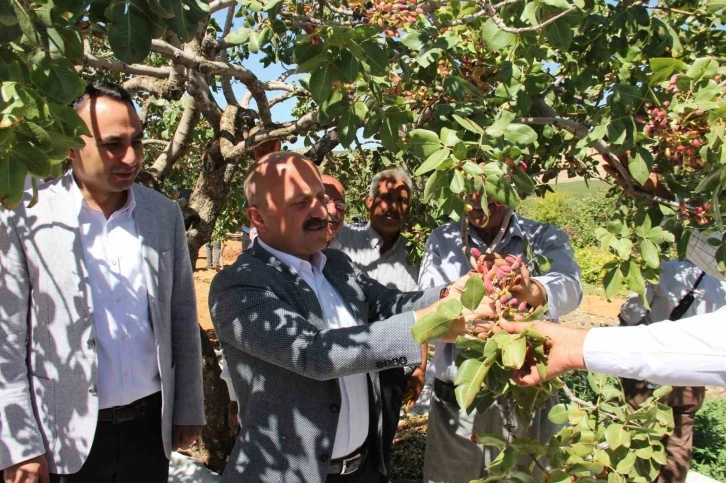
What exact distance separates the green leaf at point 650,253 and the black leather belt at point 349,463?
1.12 meters

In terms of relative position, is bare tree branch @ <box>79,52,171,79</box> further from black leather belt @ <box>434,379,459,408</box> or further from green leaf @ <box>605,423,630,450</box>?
green leaf @ <box>605,423,630,450</box>

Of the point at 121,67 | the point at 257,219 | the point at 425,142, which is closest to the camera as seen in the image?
the point at 425,142

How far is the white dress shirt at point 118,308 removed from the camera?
6.46ft

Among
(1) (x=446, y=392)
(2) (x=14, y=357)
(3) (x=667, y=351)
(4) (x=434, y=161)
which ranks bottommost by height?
(1) (x=446, y=392)

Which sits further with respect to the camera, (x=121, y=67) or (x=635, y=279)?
(x=121, y=67)

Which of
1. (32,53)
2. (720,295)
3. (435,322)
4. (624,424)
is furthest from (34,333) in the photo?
(720,295)

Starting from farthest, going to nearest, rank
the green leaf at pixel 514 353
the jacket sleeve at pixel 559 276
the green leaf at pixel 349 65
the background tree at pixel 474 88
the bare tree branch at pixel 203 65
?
the bare tree branch at pixel 203 65
the jacket sleeve at pixel 559 276
the green leaf at pixel 349 65
the green leaf at pixel 514 353
the background tree at pixel 474 88

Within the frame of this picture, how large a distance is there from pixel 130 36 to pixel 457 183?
853 millimetres

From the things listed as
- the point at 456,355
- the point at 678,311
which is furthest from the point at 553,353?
the point at 678,311

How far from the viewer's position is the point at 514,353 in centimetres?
131

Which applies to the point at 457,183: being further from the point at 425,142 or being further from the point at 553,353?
the point at 553,353

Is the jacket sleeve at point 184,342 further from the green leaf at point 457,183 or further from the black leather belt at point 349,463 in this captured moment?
the green leaf at point 457,183

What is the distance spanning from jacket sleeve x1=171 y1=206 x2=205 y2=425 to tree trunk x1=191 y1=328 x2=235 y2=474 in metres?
1.44

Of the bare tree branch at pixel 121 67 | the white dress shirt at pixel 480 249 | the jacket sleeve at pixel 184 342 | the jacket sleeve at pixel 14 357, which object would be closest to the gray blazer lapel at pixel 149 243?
the jacket sleeve at pixel 184 342
